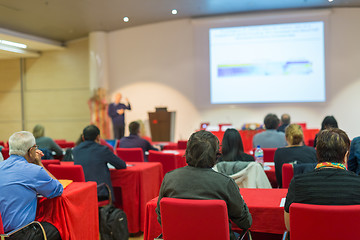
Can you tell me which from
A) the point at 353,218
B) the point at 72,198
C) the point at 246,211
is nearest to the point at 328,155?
the point at 353,218

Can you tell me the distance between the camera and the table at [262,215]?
2.59m

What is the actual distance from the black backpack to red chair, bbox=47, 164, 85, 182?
1.29ft

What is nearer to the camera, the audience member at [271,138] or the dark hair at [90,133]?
the dark hair at [90,133]

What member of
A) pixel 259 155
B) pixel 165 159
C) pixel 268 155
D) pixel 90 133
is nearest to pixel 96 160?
pixel 90 133

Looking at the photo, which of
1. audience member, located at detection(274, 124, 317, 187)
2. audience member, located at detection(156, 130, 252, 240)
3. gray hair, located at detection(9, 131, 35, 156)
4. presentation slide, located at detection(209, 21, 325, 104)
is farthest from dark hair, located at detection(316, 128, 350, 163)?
presentation slide, located at detection(209, 21, 325, 104)

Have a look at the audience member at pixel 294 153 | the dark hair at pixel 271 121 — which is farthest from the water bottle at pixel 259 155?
the dark hair at pixel 271 121

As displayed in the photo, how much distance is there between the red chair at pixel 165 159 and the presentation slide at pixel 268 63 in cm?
590

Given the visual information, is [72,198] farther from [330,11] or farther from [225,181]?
[330,11]

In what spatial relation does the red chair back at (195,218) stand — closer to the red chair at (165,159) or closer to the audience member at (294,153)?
the audience member at (294,153)

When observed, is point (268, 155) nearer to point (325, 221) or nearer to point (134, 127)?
point (134, 127)

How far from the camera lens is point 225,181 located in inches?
88.9

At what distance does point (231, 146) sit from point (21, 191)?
191 centimetres

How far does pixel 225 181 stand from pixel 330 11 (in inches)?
373

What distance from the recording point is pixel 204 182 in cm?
226
